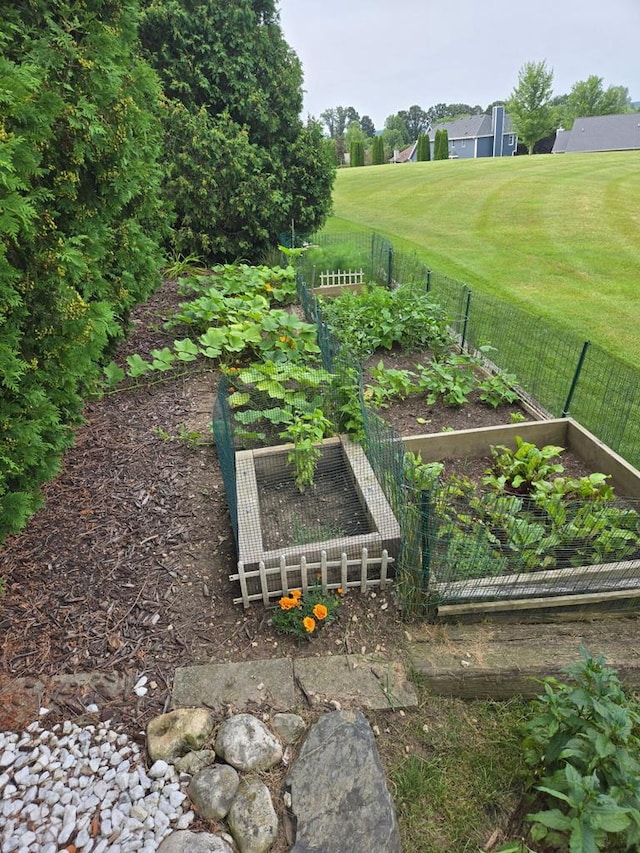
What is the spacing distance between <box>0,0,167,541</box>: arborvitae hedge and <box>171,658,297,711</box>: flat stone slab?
1.35 metres

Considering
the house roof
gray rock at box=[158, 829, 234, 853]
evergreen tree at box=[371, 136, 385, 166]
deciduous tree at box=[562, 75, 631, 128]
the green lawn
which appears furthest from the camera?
the house roof

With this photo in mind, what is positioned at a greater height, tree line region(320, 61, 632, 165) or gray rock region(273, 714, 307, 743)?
tree line region(320, 61, 632, 165)

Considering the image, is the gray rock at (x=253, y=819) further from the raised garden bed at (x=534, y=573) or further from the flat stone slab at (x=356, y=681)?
the raised garden bed at (x=534, y=573)

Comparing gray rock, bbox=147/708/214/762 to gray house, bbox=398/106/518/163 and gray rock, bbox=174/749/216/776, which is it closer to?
gray rock, bbox=174/749/216/776

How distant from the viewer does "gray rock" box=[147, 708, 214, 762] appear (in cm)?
212

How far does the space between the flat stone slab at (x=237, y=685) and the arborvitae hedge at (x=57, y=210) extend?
1346 mm

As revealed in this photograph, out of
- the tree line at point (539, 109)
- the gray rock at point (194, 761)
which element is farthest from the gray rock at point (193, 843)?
the tree line at point (539, 109)

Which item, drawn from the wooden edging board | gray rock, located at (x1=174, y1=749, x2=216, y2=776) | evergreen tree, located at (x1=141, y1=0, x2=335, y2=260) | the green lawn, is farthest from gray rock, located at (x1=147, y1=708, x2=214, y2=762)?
evergreen tree, located at (x1=141, y1=0, x2=335, y2=260)

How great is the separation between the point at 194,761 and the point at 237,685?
14.7 inches

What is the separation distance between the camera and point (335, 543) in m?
2.90

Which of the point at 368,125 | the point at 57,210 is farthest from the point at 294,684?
the point at 368,125

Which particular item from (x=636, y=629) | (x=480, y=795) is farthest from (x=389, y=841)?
(x=636, y=629)

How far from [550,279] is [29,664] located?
34.0ft

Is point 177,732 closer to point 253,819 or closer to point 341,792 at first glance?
point 253,819
